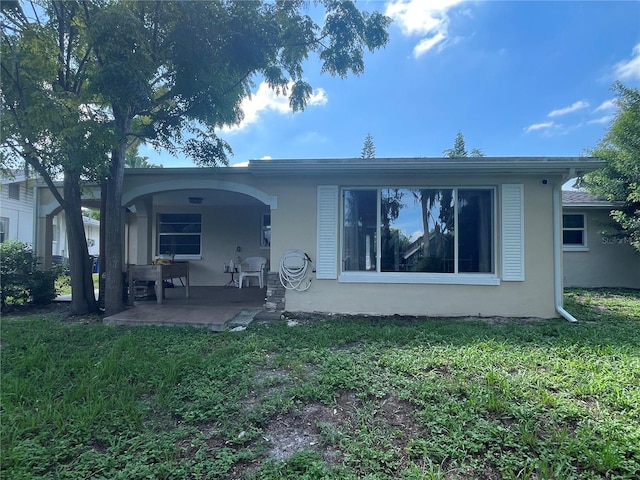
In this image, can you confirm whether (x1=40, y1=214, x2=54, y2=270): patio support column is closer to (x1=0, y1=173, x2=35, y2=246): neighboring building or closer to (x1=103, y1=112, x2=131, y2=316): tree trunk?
(x1=103, y1=112, x2=131, y2=316): tree trunk

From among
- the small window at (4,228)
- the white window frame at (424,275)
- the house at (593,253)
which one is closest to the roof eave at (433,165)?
the white window frame at (424,275)

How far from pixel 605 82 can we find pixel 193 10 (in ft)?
39.8

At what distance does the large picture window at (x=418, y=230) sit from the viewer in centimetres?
612

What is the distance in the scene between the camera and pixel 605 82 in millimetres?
10484

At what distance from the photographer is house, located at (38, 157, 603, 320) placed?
5891 mm

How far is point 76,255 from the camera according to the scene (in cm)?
616

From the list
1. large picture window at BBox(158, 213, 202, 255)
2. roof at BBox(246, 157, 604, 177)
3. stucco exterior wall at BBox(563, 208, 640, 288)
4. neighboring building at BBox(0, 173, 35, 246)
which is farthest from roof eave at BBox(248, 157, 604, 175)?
neighboring building at BBox(0, 173, 35, 246)

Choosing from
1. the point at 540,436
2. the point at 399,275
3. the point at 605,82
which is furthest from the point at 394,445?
the point at 605,82

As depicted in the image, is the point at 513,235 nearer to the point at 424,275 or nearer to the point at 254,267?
the point at 424,275

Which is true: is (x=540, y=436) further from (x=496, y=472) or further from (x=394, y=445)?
(x=394, y=445)

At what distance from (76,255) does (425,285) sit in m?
6.39

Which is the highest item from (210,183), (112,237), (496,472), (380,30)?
(380,30)

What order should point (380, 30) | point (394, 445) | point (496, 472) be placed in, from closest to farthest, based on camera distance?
point (496, 472), point (394, 445), point (380, 30)

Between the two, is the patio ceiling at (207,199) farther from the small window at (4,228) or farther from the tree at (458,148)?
the tree at (458,148)
